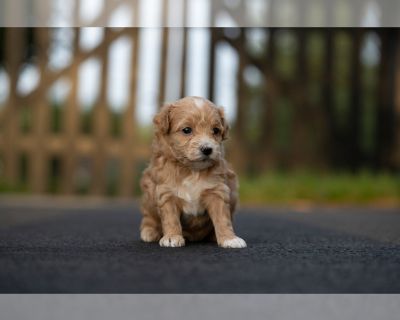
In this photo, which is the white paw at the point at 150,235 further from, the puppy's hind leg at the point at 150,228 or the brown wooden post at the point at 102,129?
the brown wooden post at the point at 102,129

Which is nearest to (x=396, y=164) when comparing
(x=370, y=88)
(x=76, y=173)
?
(x=370, y=88)

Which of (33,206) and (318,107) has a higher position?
(318,107)

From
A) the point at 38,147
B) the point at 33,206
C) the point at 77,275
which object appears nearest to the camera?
the point at 77,275

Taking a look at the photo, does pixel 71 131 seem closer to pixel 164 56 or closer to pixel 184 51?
pixel 164 56

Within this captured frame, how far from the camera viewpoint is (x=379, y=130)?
27.1 feet

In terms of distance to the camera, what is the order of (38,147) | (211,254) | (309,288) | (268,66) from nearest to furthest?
(309,288), (211,254), (38,147), (268,66)

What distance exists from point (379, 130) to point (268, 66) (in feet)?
6.38

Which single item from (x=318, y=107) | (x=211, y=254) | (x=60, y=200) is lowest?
(x=60, y=200)

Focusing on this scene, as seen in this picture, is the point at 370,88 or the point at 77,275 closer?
the point at 77,275

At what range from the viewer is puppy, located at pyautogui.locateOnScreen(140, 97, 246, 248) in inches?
108

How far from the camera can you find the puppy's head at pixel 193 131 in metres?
2.69

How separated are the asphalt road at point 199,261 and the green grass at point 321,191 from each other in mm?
2676

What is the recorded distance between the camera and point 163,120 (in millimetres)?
2854

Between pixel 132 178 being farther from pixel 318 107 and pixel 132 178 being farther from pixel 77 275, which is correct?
pixel 77 275
